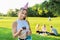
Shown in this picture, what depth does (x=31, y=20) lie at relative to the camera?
89.0 inches

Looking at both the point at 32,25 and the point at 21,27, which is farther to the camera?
the point at 32,25

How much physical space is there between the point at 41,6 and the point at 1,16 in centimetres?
44

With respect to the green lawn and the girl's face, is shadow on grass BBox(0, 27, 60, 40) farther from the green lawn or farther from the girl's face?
the girl's face

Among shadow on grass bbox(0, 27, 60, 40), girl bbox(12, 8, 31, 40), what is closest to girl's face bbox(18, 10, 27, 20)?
girl bbox(12, 8, 31, 40)

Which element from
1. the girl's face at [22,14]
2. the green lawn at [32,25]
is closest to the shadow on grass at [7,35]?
the green lawn at [32,25]

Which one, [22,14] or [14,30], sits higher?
[22,14]

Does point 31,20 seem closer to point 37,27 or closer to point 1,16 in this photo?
point 37,27

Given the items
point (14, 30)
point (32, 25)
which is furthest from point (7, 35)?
point (32, 25)

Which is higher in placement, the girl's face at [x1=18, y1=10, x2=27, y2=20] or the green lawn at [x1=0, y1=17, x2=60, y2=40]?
the girl's face at [x1=18, y1=10, x2=27, y2=20]

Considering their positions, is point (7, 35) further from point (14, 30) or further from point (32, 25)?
point (32, 25)

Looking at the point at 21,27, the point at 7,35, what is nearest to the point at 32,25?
the point at 21,27

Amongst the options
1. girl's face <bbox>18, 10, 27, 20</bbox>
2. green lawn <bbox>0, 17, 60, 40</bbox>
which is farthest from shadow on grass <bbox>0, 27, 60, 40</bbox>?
girl's face <bbox>18, 10, 27, 20</bbox>

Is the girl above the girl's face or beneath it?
beneath

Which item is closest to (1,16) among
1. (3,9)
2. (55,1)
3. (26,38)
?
(3,9)
